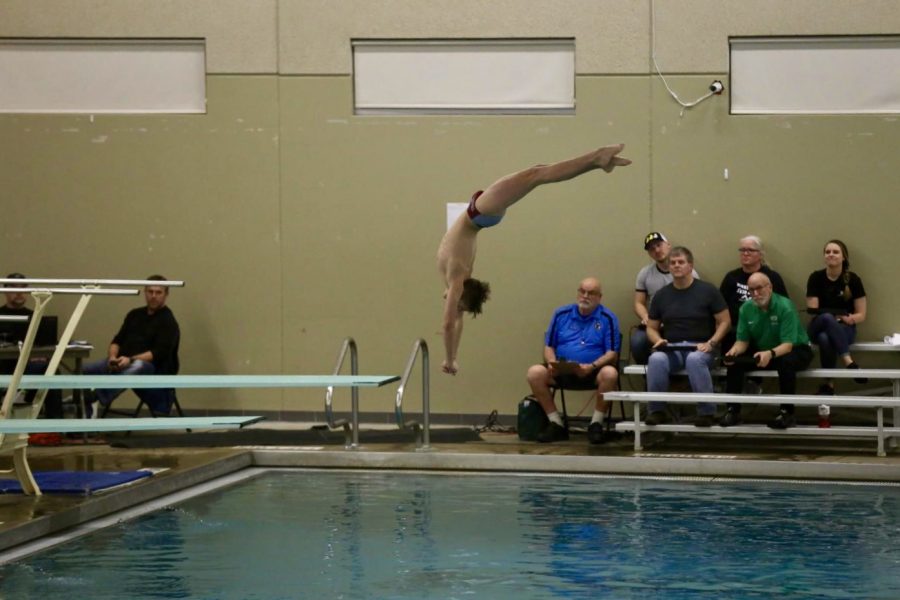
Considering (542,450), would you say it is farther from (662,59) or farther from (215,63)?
(215,63)

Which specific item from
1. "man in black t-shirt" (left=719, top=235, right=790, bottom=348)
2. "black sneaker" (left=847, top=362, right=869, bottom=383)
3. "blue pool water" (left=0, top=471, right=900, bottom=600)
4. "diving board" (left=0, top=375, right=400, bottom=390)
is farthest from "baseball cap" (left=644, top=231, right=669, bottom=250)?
"diving board" (left=0, top=375, right=400, bottom=390)

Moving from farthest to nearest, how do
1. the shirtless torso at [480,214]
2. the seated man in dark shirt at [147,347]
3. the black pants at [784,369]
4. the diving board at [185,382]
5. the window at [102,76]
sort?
the window at [102,76] → the seated man in dark shirt at [147,347] → the black pants at [784,369] → the shirtless torso at [480,214] → the diving board at [185,382]

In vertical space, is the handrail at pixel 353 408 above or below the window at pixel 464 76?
below

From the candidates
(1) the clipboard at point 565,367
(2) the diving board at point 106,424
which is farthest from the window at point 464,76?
(2) the diving board at point 106,424

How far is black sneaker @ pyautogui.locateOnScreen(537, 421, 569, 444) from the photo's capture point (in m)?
9.54

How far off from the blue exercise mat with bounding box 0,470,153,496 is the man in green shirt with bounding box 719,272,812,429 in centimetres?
403

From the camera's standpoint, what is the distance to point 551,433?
955cm

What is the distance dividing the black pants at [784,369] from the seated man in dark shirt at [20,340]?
4932 mm

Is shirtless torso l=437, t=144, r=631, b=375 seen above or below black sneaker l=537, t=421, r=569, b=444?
above

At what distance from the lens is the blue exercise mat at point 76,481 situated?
7.20 m

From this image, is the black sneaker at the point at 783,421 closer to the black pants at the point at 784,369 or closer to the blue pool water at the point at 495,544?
the black pants at the point at 784,369

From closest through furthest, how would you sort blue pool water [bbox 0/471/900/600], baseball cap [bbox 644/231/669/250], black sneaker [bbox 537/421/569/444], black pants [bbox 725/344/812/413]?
1. blue pool water [bbox 0/471/900/600]
2. black pants [bbox 725/344/812/413]
3. black sneaker [bbox 537/421/569/444]
4. baseball cap [bbox 644/231/669/250]

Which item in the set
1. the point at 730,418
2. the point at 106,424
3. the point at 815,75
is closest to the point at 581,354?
the point at 730,418

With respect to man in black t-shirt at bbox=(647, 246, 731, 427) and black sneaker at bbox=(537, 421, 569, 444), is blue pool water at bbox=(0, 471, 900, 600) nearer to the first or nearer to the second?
man in black t-shirt at bbox=(647, 246, 731, 427)
